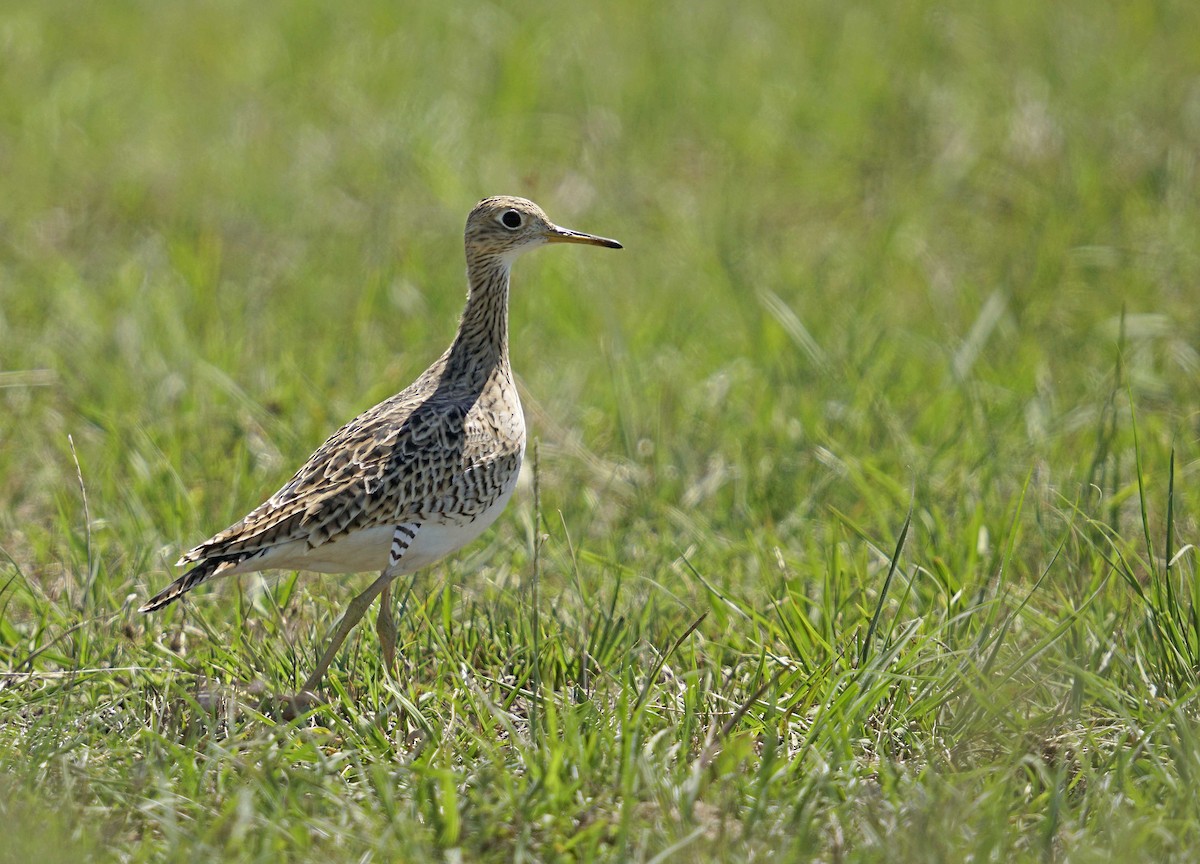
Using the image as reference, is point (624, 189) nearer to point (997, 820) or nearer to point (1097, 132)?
point (1097, 132)

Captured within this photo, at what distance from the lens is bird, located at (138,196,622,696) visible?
16.6 feet

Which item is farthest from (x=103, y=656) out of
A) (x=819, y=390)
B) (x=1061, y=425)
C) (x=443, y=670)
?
(x=1061, y=425)

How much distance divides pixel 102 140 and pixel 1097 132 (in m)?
7.18

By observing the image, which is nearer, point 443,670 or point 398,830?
point 398,830

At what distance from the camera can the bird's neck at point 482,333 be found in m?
5.85

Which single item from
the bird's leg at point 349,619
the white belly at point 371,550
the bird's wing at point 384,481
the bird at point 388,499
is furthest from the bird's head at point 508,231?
the bird's leg at point 349,619

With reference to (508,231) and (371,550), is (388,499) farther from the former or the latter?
(508,231)

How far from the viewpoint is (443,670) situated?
17.4 ft

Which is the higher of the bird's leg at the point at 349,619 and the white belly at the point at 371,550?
the white belly at the point at 371,550

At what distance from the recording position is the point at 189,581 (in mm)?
4949

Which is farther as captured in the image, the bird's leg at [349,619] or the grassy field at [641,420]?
the bird's leg at [349,619]

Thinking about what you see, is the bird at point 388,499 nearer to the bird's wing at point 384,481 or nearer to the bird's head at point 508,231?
the bird's wing at point 384,481

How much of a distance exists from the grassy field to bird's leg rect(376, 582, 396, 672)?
0.11 m

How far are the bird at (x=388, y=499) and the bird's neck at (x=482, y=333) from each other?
2 cm
